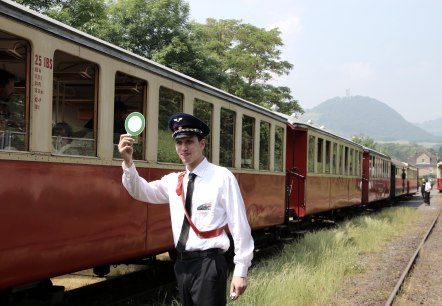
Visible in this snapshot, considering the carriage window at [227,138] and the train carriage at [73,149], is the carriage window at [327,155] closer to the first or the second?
the carriage window at [227,138]

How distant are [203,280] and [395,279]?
22.9 feet

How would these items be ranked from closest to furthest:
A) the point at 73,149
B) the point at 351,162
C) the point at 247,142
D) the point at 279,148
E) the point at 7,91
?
the point at 7,91 < the point at 73,149 < the point at 247,142 < the point at 279,148 < the point at 351,162

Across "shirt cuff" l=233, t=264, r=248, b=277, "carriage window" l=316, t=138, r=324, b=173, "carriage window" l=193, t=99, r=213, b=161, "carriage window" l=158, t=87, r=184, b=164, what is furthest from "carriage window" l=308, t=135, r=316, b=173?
"shirt cuff" l=233, t=264, r=248, b=277

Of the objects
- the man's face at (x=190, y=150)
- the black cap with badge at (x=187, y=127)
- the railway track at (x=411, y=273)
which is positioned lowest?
the railway track at (x=411, y=273)

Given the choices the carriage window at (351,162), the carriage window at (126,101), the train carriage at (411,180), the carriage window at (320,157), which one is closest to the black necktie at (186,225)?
the carriage window at (126,101)

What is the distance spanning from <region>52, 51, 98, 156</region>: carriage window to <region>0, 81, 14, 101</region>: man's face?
474 mm

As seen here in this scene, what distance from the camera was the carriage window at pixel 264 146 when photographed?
33.0ft

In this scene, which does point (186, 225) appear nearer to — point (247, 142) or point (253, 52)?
point (247, 142)

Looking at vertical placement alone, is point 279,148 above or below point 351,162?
→ above

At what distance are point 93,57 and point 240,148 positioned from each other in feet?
13.3

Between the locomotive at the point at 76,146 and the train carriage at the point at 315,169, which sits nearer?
the locomotive at the point at 76,146

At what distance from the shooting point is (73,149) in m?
5.07

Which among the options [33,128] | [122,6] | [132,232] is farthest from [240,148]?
[122,6]

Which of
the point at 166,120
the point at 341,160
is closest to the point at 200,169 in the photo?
the point at 166,120
